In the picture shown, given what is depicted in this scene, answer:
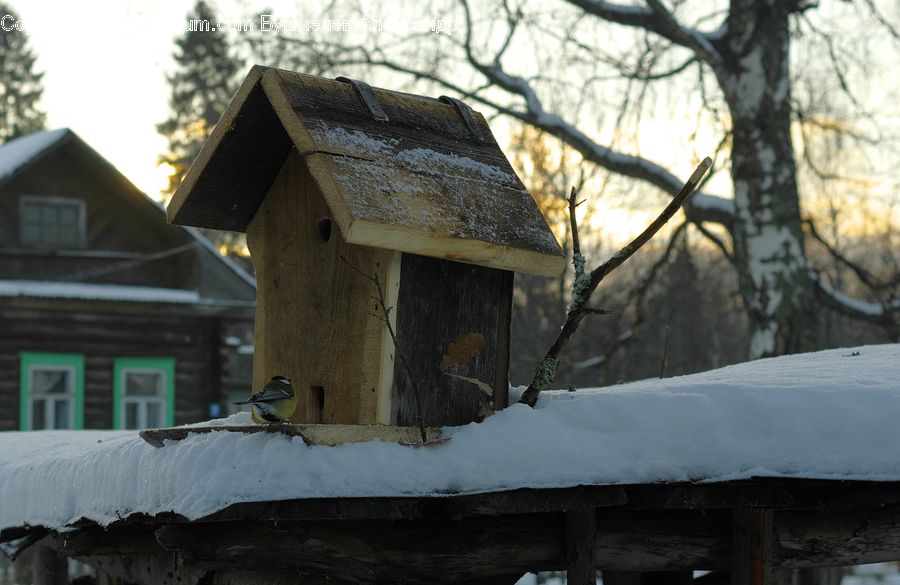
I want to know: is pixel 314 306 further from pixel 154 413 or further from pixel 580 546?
pixel 154 413

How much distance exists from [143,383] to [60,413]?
1287 mm

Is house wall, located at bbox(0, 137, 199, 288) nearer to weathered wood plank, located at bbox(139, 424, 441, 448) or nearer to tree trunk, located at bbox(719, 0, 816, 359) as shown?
tree trunk, located at bbox(719, 0, 816, 359)

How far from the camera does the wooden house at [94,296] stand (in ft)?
54.8

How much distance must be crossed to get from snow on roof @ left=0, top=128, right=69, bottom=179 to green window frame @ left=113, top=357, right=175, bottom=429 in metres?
3.18

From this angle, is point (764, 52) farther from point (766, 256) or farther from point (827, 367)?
point (827, 367)

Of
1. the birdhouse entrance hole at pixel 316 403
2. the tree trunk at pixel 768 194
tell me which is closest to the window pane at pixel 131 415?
the tree trunk at pixel 768 194

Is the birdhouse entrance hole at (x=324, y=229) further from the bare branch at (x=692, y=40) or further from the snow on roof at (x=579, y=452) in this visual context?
the bare branch at (x=692, y=40)

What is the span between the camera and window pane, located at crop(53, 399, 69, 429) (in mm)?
17047

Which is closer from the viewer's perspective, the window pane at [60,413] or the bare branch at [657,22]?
the bare branch at [657,22]

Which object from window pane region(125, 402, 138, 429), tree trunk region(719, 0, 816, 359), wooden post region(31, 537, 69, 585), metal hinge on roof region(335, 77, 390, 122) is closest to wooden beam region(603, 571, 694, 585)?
metal hinge on roof region(335, 77, 390, 122)

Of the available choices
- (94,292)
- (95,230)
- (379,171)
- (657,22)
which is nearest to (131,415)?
(94,292)

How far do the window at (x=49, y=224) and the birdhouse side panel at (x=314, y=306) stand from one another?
13516mm

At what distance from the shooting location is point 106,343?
17328mm

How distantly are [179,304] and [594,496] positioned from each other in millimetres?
14063
